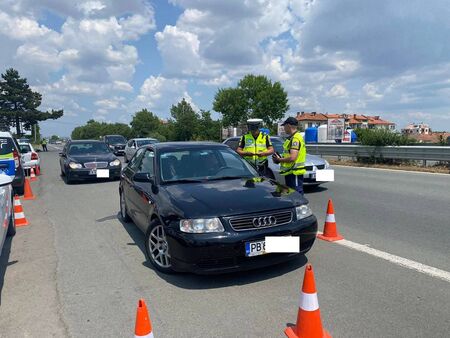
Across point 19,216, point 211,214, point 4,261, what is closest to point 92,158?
point 19,216

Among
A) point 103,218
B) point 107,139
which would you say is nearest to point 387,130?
point 103,218

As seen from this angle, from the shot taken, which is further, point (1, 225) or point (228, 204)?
point (1, 225)

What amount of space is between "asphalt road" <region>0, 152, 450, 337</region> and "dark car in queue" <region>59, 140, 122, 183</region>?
19.8ft

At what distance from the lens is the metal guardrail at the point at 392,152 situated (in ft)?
47.8

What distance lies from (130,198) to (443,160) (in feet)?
40.8

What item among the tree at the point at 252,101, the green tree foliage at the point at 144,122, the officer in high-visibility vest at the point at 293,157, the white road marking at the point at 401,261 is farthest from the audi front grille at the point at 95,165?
the green tree foliage at the point at 144,122

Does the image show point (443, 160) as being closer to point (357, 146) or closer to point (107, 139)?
point (357, 146)

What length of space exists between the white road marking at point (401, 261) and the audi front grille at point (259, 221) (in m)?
1.56

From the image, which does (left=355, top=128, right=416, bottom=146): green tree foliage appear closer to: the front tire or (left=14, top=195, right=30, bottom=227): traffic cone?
(left=14, top=195, right=30, bottom=227): traffic cone

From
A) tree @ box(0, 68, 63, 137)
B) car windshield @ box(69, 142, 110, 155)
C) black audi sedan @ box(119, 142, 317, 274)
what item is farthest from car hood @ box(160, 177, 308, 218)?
tree @ box(0, 68, 63, 137)

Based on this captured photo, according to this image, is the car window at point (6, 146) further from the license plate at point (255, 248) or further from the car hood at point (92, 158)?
the license plate at point (255, 248)

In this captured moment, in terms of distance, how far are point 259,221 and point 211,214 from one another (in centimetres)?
50

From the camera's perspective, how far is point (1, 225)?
4598 millimetres

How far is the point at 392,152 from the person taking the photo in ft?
53.4
